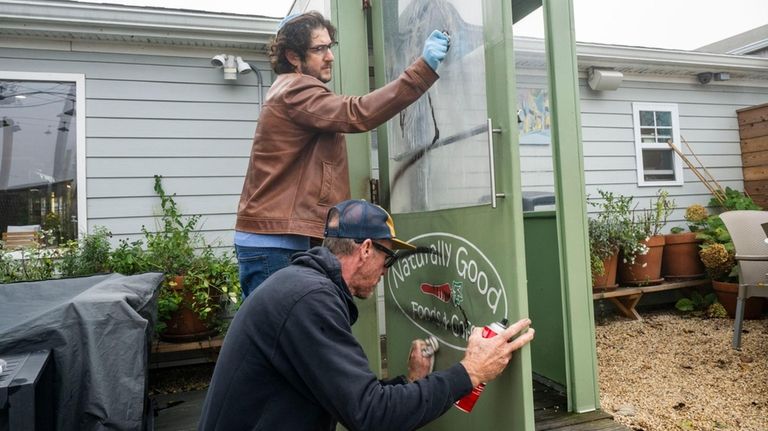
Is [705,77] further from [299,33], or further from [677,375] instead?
[299,33]

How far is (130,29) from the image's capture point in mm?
4105

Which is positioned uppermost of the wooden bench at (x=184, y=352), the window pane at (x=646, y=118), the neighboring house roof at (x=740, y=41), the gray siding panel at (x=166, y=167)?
the neighboring house roof at (x=740, y=41)

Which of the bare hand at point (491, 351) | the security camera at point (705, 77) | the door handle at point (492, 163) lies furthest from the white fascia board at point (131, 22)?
the security camera at point (705, 77)

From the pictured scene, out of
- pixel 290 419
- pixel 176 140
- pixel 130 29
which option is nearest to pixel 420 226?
pixel 290 419

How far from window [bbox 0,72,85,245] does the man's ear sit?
9.69 ft

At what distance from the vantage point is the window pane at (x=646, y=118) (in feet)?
20.1

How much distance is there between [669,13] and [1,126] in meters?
21.0

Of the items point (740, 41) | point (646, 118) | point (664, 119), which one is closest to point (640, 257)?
point (646, 118)

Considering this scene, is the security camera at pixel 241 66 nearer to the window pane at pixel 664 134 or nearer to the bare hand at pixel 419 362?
the bare hand at pixel 419 362

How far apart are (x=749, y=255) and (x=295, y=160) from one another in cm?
316

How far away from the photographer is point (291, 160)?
199 cm

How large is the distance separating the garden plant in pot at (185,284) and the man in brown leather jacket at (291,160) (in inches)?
67.9

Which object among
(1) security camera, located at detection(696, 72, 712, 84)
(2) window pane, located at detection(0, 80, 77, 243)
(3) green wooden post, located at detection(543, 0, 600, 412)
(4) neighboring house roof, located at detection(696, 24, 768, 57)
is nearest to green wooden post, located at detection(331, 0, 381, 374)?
(3) green wooden post, located at detection(543, 0, 600, 412)

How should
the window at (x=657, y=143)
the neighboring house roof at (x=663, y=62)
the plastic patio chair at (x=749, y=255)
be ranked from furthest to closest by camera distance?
1. the window at (x=657, y=143)
2. the neighboring house roof at (x=663, y=62)
3. the plastic patio chair at (x=749, y=255)
